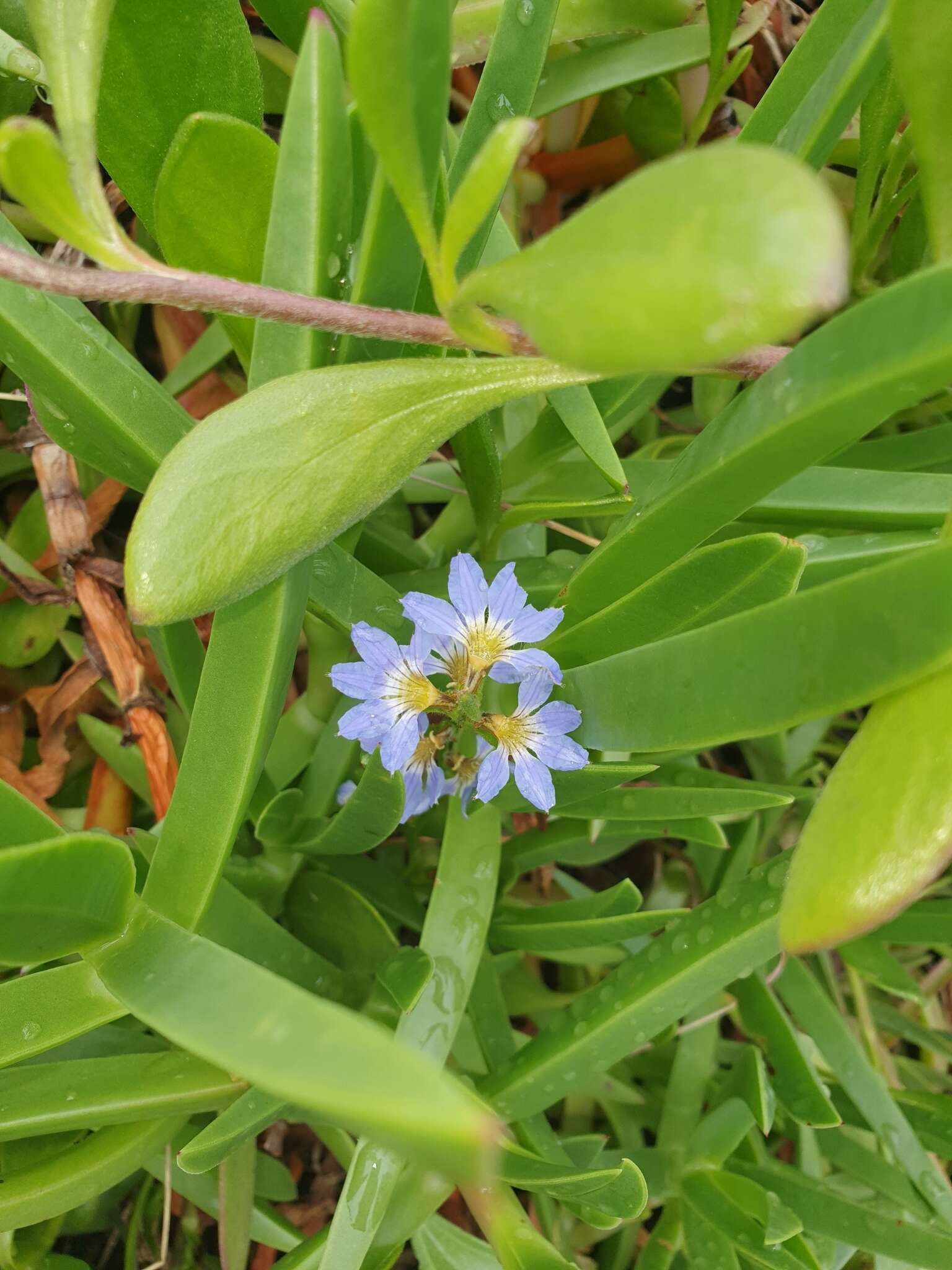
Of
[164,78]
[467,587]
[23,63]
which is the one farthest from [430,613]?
[23,63]

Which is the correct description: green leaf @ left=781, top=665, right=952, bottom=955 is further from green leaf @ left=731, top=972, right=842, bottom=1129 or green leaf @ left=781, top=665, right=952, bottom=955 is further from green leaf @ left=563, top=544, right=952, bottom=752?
green leaf @ left=731, top=972, right=842, bottom=1129

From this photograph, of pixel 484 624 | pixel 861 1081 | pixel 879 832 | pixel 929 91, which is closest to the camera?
pixel 879 832

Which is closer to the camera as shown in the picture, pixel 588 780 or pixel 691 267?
pixel 691 267

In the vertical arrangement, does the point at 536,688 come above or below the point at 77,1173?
above

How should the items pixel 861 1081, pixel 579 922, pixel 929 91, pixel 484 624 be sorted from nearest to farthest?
1. pixel 929 91
2. pixel 484 624
3. pixel 579 922
4. pixel 861 1081

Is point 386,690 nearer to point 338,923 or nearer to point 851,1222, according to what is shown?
point 338,923

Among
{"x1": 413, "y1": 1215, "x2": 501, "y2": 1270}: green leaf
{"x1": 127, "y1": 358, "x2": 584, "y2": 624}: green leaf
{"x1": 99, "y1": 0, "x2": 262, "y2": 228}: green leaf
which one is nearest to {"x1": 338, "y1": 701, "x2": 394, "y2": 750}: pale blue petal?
{"x1": 127, "y1": 358, "x2": 584, "y2": 624}: green leaf

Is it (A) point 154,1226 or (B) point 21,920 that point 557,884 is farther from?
(B) point 21,920
